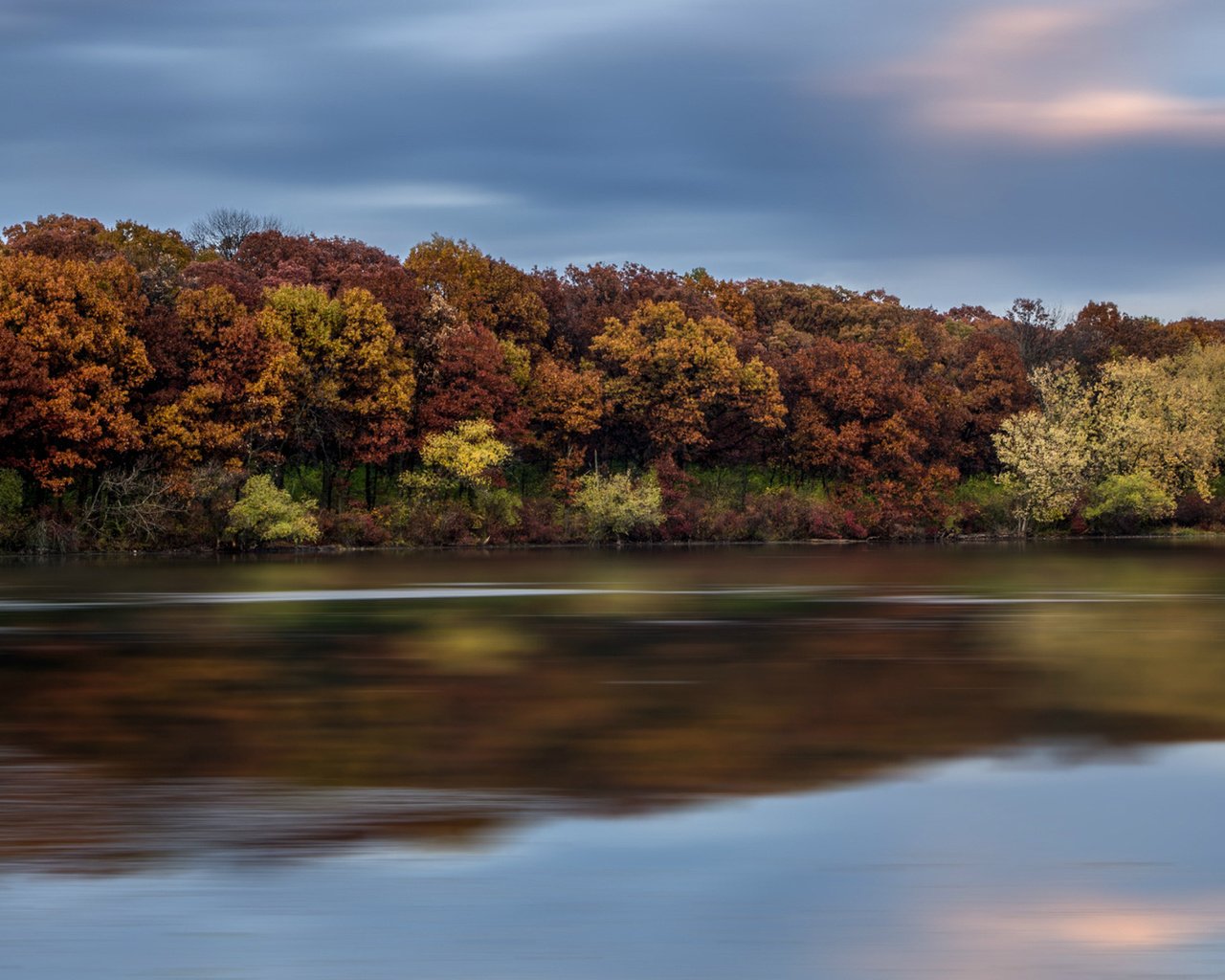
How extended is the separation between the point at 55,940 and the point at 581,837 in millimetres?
2989

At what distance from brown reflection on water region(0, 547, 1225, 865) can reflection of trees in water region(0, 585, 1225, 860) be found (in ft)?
0.15

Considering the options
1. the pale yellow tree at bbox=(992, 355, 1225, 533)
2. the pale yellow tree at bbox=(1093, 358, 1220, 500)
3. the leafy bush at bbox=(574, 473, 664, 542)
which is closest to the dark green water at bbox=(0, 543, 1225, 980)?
the leafy bush at bbox=(574, 473, 664, 542)

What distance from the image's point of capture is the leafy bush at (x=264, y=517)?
5041 centimetres

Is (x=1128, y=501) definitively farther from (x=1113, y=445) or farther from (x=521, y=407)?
(x=521, y=407)

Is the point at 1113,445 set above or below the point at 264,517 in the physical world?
above

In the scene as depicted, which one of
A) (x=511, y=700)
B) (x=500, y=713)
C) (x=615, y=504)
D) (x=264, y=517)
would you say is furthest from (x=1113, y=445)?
(x=500, y=713)

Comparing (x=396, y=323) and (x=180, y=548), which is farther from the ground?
(x=396, y=323)

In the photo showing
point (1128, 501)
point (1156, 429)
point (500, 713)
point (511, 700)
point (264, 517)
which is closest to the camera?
point (500, 713)

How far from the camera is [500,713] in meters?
13.0

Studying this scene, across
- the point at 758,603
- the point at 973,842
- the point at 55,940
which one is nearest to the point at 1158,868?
the point at 973,842

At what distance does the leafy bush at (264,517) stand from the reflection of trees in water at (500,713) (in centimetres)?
2820

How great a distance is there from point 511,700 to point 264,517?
38.8 meters

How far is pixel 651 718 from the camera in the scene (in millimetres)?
12625

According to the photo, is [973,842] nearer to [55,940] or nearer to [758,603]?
[55,940]
